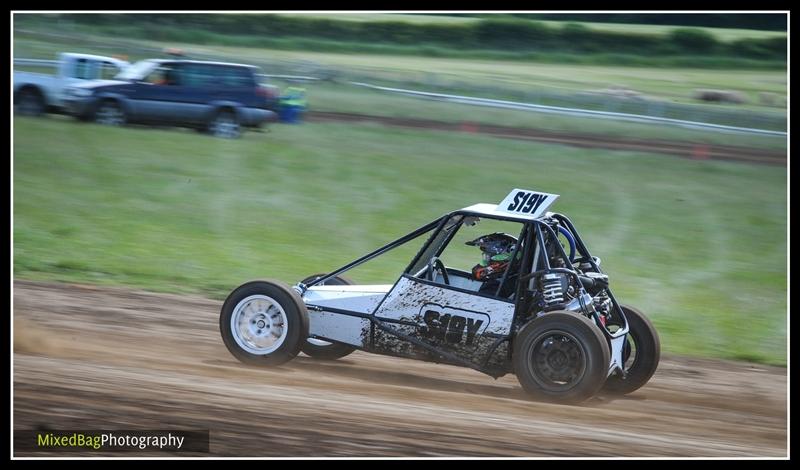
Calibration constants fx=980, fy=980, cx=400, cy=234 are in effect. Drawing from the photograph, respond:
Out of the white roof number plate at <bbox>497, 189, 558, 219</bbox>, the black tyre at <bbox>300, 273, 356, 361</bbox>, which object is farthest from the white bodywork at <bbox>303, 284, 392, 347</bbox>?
the white roof number plate at <bbox>497, 189, 558, 219</bbox>

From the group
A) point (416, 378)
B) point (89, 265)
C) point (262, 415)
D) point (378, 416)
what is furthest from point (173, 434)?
point (89, 265)

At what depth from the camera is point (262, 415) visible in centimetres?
679

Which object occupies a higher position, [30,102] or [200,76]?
[200,76]

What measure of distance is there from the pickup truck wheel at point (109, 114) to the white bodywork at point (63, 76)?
66 cm

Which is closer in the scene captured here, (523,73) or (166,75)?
(166,75)

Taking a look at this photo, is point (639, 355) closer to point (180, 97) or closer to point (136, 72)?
point (180, 97)

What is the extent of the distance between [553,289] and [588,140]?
42.8 ft

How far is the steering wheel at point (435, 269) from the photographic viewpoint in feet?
25.8

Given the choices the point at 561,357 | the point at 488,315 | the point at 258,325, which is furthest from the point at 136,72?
the point at 561,357

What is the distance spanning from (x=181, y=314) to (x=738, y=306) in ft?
22.1

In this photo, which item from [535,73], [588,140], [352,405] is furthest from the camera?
[535,73]

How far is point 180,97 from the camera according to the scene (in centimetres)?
1780

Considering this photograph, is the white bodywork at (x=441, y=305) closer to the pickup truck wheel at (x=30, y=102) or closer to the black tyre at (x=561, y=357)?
the black tyre at (x=561, y=357)

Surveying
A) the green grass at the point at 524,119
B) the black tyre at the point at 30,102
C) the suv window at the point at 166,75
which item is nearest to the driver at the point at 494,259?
the suv window at the point at 166,75
